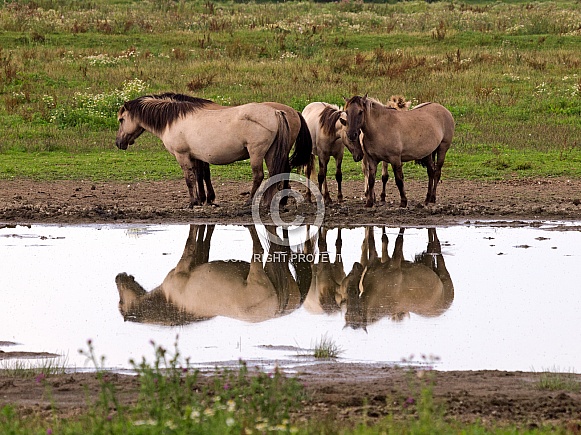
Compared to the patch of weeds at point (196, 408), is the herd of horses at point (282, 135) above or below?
above

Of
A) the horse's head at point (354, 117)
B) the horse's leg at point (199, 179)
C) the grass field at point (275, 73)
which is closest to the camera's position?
the horse's head at point (354, 117)

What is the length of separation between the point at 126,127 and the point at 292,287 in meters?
6.07

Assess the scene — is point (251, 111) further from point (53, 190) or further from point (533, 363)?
point (533, 363)

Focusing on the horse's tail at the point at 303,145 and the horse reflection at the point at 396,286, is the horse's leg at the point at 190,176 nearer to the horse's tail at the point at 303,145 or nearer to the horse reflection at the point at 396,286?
the horse's tail at the point at 303,145

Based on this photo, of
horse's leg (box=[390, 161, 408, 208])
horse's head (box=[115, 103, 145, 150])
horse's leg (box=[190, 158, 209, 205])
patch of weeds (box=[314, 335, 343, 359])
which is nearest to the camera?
patch of weeds (box=[314, 335, 343, 359])

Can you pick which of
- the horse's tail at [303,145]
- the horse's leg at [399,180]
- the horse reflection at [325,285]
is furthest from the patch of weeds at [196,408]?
the horse's tail at [303,145]

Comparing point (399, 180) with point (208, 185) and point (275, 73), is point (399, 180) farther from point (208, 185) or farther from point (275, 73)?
point (275, 73)

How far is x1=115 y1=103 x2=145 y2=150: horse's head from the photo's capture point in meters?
14.2

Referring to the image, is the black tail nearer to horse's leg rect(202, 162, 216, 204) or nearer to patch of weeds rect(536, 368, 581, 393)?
horse's leg rect(202, 162, 216, 204)

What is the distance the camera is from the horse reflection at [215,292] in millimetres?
8172

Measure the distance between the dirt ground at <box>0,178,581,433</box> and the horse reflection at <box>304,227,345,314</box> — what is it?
5.96 ft

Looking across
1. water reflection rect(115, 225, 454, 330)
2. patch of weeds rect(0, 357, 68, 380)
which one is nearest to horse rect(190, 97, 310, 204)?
water reflection rect(115, 225, 454, 330)

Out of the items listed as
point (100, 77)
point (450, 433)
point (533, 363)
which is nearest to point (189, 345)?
point (533, 363)

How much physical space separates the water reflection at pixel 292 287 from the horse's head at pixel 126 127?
369 centimetres
